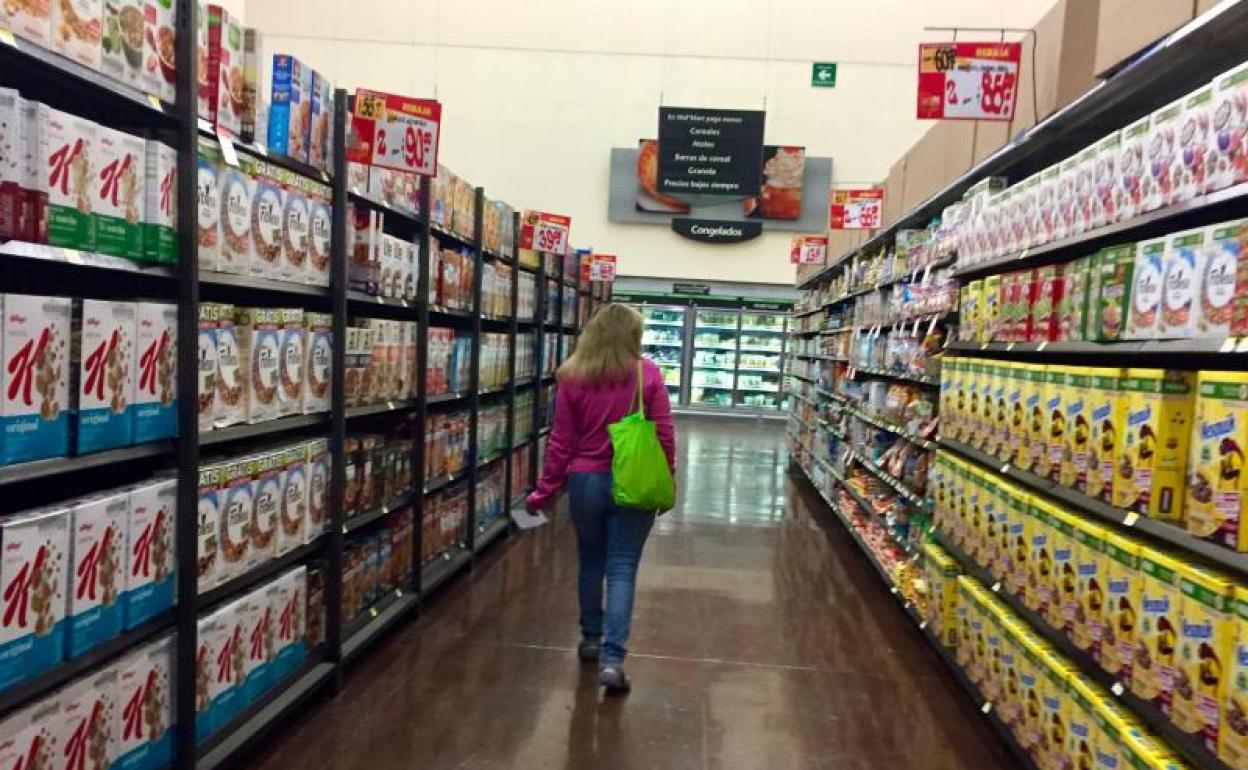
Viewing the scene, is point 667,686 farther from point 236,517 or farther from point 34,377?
point 34,377

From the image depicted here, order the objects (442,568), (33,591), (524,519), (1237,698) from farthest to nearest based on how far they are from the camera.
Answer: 1. (524,519)
2. (442,568)
3. (33,591)
4. (1237,698)

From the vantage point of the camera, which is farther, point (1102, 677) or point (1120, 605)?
point (1102, 677)

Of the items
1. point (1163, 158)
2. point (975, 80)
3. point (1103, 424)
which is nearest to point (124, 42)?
point (1163, 158)

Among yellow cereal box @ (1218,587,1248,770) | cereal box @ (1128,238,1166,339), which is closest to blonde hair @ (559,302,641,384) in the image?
cereal box @ (1128,238,1166,339)

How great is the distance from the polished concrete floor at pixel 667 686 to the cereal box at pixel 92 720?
2.41 feet

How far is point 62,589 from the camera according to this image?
1981 millimetres

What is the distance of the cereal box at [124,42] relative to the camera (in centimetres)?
205

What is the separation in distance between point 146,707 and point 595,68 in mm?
12538

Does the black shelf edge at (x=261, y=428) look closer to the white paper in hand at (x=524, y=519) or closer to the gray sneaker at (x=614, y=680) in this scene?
the gray sneaker at (x=614, y=680)

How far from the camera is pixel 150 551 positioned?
228 centimetres

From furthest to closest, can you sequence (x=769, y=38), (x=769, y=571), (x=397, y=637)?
(x=769, y=38), (x=769, y=571), (x=397, y=637)

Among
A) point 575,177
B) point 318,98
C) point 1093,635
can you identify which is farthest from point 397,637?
point 575,177

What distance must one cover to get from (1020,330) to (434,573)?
3161mm

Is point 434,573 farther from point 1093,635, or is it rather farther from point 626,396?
point 1093,635
